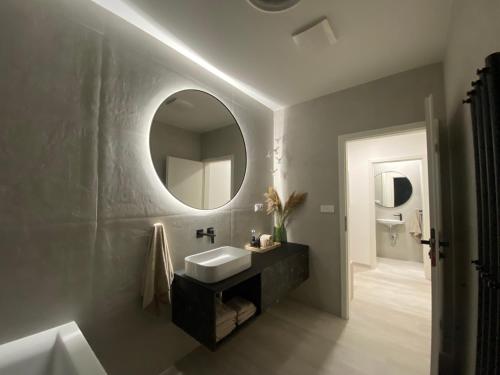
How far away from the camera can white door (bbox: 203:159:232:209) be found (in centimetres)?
193

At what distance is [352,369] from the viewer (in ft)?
5.21

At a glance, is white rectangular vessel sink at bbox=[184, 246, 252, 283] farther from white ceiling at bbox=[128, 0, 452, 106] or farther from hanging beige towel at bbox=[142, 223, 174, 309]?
white ceiling at bbox=[128, 0, 452, 106]

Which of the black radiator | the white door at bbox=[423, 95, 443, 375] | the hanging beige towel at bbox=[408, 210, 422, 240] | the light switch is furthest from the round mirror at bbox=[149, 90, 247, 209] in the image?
the hanging beige towel at bbox=[408, 210, 422, 240]

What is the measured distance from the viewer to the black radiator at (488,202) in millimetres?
676

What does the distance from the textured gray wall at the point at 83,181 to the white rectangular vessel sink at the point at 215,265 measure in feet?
0.62

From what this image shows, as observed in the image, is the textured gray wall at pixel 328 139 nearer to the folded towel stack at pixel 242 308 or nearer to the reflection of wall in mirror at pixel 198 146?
the reflection of wall in mirror at pixel 198 146

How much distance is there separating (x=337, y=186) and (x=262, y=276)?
4.41ft

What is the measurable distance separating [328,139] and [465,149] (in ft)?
4.15

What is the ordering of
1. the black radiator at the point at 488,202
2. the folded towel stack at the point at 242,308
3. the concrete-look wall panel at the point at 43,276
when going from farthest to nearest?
the folded towel stack at the point at 242,308 < the concrete-look wall panel at the point at 43,276 < the black radiator at the point at 488,202

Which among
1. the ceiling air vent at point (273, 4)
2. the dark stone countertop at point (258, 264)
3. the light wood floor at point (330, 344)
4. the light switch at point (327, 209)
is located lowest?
the light wood floor at point (330, 344)

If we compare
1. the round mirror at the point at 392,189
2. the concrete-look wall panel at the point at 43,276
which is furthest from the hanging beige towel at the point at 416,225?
the concrete-look wall panel at the point at 43,276

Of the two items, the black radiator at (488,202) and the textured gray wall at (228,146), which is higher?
the textured gray wall at (228,146)

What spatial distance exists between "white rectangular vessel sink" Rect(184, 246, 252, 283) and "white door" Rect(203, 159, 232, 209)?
45cm

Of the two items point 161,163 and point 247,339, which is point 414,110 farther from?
point 247,339
